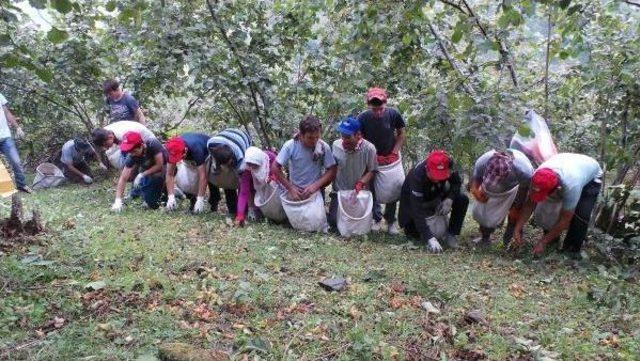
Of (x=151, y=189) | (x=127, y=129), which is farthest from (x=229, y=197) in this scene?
(x=127, y=129)

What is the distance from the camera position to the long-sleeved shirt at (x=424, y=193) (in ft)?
20.3

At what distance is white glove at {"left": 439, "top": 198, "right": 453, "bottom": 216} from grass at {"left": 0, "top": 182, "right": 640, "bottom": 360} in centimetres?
66

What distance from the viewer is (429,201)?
635 cm

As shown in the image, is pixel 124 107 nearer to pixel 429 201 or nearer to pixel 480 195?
pixel 429 201

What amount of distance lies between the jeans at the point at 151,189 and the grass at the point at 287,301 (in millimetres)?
1499

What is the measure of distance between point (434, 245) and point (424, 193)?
59cm

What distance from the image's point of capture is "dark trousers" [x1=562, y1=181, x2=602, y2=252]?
601 cm

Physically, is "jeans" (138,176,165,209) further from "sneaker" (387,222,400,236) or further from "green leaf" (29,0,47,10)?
"green leaf" (29,0,47,10)

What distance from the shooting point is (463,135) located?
5285 mm

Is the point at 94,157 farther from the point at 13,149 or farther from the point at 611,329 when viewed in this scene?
the point at 611,329

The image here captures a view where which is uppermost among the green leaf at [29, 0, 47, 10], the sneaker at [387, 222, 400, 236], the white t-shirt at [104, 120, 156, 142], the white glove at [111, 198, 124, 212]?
the green leaf at [29, 0, 47, 10]

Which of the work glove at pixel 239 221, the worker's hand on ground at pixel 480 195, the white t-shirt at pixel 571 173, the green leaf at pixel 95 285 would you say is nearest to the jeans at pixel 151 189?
the work glove at pixel 239 221

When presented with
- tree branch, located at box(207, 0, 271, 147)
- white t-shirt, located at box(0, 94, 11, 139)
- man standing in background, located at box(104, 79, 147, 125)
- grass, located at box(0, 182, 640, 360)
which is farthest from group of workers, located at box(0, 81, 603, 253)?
white t-shirt, located at box(0, 94, 11, 139)

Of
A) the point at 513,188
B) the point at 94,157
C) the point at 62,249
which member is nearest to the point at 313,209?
the point at 513,188
